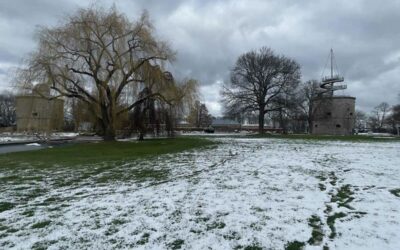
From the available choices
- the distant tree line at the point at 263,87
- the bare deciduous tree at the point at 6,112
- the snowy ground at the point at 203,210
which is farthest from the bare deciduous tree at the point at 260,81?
the bare deciduous tree at the point at 6,112

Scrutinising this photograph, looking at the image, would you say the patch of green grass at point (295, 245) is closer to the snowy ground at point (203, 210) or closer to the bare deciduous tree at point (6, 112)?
the snowy ground at point (203, 210)

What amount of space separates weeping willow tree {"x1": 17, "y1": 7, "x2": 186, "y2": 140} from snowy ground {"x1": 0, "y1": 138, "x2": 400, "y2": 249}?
15.1 m

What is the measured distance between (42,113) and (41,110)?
0.26m

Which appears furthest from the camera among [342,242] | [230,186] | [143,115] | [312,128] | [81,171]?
[312,128]

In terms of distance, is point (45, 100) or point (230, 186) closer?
point (230, 186)

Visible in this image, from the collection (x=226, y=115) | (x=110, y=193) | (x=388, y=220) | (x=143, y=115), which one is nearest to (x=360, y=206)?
(x=388, y=220)

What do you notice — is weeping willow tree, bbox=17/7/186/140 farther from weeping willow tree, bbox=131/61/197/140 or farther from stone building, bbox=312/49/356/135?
stone building, bbox=312/49/356/135

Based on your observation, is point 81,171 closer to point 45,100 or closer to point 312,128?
point 45,100

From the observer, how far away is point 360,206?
594cm

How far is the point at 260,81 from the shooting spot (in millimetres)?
41312

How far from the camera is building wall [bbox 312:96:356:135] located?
56.7m

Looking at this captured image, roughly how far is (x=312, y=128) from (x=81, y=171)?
55.7m

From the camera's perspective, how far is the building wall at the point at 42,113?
23.6m

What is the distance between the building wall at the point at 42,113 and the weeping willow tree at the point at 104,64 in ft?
3.66
